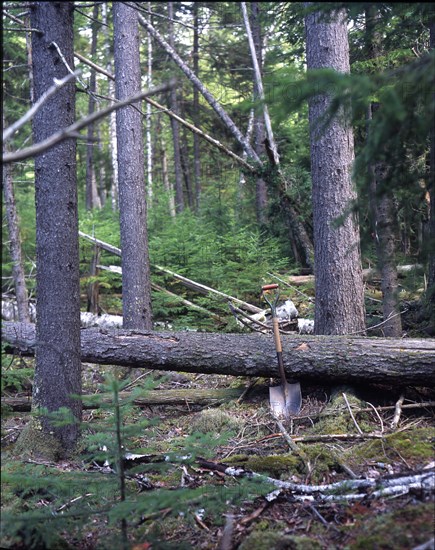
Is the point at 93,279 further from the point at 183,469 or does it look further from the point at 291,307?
the point at 183,469

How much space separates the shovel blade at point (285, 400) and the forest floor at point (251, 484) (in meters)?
0.12

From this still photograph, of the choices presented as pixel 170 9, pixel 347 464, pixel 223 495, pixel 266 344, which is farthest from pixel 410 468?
pixel 170 9

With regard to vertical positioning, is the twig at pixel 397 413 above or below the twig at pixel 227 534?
above

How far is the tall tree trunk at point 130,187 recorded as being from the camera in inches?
355

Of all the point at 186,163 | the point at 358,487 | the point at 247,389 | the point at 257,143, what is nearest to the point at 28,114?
the point at 358,487

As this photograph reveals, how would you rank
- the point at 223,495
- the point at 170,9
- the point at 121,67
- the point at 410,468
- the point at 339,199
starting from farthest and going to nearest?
the point at 170,9 → the point at 121,67 → the point at 339,199 → the point at 410,468 → the point at 223,495

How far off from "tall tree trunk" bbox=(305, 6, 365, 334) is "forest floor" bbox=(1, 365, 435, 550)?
127 cm

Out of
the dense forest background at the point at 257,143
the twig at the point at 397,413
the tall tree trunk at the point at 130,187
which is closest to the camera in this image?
the dense forest background at the point at 257,143

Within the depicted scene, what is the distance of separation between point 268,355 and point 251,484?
2809 millimetres

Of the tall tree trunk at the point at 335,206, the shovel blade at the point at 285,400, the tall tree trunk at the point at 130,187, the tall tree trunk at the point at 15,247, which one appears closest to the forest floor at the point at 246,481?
the shovel blade at the point at 285,400

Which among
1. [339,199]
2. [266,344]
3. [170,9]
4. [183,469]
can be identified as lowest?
[183,469]

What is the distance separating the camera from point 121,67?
904 centimetres

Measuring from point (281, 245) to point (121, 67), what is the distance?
18.7 feet

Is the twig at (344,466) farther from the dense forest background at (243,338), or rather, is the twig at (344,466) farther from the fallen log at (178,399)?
the fallen log at (178,399)
